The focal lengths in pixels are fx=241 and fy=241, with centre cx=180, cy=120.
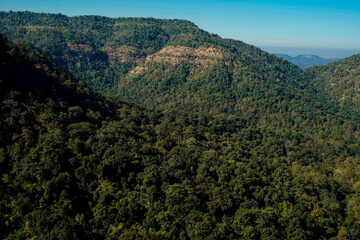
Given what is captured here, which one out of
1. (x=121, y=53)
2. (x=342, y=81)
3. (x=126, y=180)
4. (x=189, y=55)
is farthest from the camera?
(x=121, y=53)

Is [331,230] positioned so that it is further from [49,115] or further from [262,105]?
[262,105]

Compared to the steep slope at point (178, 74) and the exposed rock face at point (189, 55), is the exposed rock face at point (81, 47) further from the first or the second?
the exposed rock face at point (189, 55)

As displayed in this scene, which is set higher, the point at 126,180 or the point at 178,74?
the point at 178,74

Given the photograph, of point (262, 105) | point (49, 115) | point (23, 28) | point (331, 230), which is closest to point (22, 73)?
point (49, 115)

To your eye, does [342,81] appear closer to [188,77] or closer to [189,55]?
[189,55]

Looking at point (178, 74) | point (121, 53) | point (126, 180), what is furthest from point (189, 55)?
point (126, 180)

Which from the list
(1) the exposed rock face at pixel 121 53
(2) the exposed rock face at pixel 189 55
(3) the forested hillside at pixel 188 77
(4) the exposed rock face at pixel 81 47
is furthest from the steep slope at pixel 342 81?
(4) the exposed rock face at pixel 81 47
